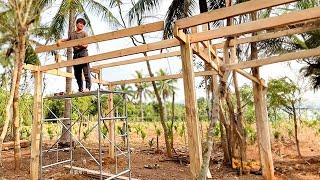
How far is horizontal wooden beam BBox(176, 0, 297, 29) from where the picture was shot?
343 cm

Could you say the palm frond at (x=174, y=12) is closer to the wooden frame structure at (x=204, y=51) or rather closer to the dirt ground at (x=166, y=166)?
the wooden frame structure at (x=204, y=51)

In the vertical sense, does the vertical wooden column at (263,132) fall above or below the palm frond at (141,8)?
below

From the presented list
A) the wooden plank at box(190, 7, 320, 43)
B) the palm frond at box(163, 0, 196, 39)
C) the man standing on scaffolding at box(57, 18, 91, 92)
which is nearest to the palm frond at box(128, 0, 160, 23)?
the palm frond at box(163, 0, 196, 39)

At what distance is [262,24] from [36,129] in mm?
5573

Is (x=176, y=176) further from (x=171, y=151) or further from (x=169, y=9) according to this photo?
(x=169, y=9)

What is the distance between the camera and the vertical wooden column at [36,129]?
6.96 meters

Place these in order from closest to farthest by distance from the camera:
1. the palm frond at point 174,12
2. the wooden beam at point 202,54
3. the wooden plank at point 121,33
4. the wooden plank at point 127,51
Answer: the wooden plank at point 121,33 < the wooden beam at point 202,54 < the wooden plank at point 127,51 < the palm frond at point 174,12

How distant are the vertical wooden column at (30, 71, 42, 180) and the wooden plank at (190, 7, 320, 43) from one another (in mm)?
4431

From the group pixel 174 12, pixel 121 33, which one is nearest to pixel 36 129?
pixel 121 33

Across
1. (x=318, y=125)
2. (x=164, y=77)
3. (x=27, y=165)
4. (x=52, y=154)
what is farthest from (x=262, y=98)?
(x=318, y=125)

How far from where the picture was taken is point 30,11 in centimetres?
743

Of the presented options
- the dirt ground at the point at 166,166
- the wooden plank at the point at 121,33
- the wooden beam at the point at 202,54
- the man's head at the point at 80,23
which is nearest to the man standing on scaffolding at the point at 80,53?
the man's head at the point at 80,23

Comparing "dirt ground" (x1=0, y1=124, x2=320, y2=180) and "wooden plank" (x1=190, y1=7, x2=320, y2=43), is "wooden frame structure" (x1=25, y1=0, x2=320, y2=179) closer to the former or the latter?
"wooden plank" (x1=190, y1=7, x2=320, y2=43)

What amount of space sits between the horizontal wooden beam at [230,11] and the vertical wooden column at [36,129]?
4512 millimetres
